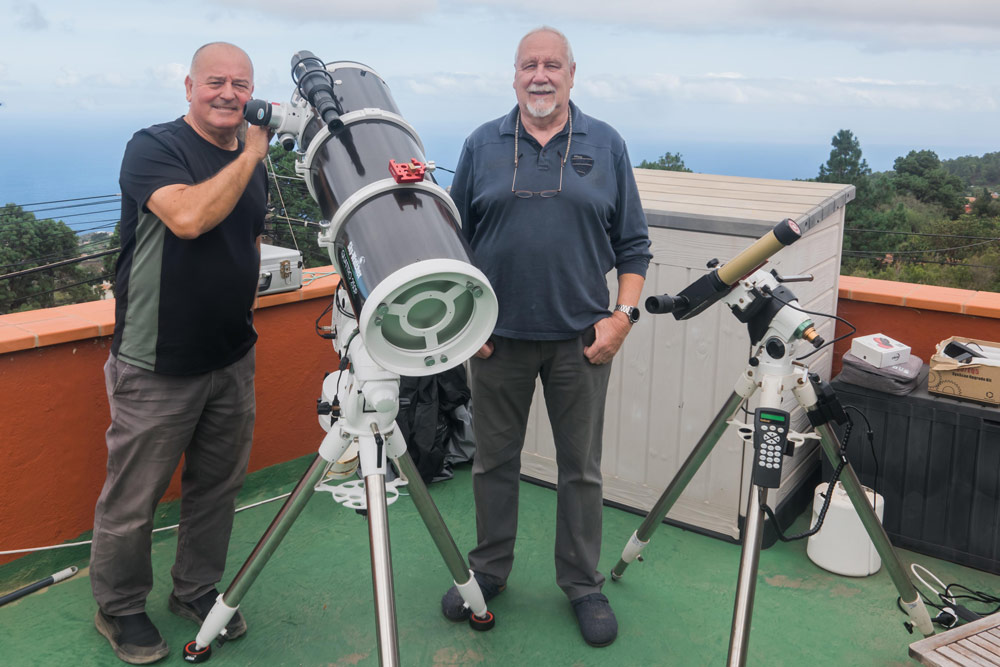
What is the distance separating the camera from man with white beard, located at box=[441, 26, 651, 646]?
2.56 metres

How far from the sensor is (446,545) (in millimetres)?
2346

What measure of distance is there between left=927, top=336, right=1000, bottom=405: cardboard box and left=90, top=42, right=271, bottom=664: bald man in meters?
2.62

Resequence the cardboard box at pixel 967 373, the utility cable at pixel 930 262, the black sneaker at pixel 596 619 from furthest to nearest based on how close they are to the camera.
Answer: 1. the utility cable at pixel 930 262
2. the cardboard box at pixel 967 373
3. the black sneaker at pixel 596 619

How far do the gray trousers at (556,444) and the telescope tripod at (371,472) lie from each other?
489 mm

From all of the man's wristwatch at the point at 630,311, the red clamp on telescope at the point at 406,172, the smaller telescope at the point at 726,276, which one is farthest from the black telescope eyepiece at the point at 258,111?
the man's wristwatch at the point at 630,311

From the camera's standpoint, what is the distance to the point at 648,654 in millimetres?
2699

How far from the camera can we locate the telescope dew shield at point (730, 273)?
2.09 m

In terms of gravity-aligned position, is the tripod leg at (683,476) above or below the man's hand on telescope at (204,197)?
below

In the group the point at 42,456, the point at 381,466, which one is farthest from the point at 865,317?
the point at 42,456

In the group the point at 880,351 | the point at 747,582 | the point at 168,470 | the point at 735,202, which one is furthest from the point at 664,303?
the point at 168,470

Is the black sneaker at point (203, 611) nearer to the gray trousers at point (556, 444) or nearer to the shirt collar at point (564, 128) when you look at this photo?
the gray trousers at point (556, 444)

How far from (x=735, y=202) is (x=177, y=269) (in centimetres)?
215

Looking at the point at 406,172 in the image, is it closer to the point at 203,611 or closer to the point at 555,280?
the point at 555,280

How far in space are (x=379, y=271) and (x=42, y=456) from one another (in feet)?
6.91
